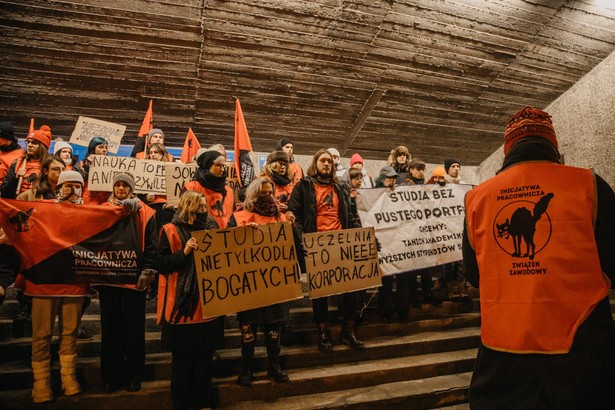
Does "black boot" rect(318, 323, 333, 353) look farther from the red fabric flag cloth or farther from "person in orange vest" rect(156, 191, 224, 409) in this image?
the red fabric flag cloth

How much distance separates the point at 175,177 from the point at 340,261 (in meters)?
2.50

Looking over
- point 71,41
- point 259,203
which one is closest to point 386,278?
point 259,203

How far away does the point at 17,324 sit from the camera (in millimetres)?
3896

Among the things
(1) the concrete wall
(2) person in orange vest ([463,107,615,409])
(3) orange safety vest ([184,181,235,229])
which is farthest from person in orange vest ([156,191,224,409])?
(1) the concrete wall

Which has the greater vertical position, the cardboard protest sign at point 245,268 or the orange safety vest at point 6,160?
the orange safety vest at point 6,160

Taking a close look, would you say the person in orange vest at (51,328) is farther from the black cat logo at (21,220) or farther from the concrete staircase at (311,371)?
the black cat logo at (21,220)

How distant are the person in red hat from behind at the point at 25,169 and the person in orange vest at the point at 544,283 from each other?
506 cm

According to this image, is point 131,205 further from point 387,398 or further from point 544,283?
point 544,283

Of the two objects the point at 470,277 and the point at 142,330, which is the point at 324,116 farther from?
the point at 470,277

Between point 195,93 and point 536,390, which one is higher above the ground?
point 195,93

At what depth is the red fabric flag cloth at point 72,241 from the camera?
125 inches

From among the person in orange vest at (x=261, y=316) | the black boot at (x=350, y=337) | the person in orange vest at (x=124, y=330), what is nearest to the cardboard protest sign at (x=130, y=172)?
the person in orange vest at (x=124, y=330)

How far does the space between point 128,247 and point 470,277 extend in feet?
9.80

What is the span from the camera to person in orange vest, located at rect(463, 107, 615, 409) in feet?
4.86
